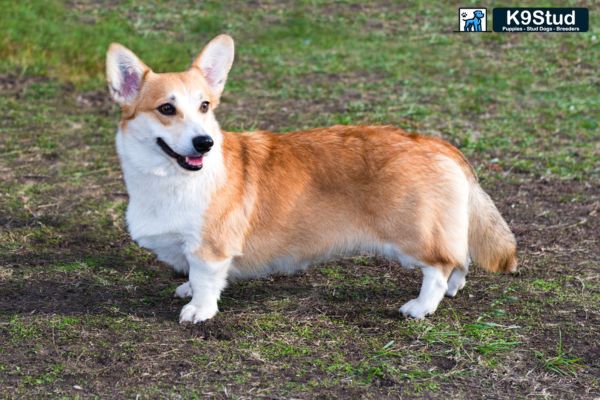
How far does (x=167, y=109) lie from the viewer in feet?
16.0

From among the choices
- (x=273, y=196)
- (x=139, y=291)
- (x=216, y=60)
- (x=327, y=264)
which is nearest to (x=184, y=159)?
(x=273, y=196)

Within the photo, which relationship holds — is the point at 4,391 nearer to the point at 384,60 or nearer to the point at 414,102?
the point at 414,102

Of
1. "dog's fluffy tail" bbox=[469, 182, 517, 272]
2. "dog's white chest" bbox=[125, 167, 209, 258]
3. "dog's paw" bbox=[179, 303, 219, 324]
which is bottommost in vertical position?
"dog's paw" bbox=[179, 303, 219, 324]

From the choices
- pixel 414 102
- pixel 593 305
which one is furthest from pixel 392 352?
pixel 414 102

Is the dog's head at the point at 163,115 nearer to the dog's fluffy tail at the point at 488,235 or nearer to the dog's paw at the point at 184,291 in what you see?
the dog's paw at the point at 184,291

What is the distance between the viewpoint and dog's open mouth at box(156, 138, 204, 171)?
15.8ft

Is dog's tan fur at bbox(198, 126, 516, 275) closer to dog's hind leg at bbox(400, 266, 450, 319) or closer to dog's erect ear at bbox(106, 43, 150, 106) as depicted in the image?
dog's hind leg at bbox(400, 266, 450, 319)

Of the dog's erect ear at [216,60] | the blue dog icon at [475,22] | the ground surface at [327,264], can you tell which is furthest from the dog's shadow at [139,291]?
the blue dog icon at [475,22]

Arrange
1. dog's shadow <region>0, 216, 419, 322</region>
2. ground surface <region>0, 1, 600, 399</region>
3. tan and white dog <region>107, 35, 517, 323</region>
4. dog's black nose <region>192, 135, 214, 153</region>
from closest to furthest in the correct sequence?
ground surface <region>0, 1, 600, 399</region> < dog's black nose <region>192, 135, 214, 153</region> < tan and white dog <region>107, 35, 517, 323</region> < dog's shadow <region>0, 216, 419, 322</region>

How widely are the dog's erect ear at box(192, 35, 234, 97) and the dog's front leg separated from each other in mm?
1037

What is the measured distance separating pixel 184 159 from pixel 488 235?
1.87 meters

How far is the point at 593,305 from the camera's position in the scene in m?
5.22

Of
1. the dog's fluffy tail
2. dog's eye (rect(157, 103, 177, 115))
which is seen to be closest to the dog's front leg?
dog's eye (rect(157, 103, 177, 115))

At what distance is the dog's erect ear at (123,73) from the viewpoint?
5.02 meters
